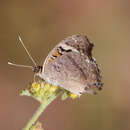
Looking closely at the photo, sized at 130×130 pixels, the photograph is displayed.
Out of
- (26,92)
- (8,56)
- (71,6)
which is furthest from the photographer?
(71,6)

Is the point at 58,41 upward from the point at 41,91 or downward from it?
upward

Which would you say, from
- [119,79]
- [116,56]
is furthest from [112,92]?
[116,56]

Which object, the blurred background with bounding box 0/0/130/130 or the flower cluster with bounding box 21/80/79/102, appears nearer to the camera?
the flower cluster with bounding box 21/80/79/102

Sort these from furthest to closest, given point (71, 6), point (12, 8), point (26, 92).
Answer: point (71, 6)
point (12, 8)
point (26, 92)

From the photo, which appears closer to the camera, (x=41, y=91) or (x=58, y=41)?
(x=41, y=91)

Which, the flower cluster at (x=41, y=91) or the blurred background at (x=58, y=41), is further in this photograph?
the blurred background at (x=58, y=41)

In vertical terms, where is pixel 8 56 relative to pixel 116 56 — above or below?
above

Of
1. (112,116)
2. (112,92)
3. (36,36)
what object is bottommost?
(112,116)

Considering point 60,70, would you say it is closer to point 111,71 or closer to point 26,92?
point 26,92
